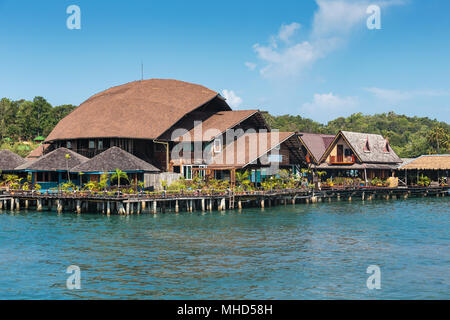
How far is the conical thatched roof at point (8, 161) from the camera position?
221 ft

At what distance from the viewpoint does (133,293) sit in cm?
2398

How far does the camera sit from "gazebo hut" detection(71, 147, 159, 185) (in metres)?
56.3

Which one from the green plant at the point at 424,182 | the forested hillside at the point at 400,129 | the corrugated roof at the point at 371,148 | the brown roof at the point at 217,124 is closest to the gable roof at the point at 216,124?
the brown roof at the point at 217,124

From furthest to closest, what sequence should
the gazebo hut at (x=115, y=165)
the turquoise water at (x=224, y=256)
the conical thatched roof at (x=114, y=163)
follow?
1. the conical thatched roof at (x=114, y=163)
2. the gazebo hut at (x=115, y=165)
3. the turquoise water at (x=224, y=256)

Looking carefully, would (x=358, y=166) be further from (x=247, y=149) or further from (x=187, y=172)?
(x=187, y=172)

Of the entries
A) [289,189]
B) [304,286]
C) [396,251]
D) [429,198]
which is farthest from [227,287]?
[429,198]

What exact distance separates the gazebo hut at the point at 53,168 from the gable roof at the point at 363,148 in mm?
36647

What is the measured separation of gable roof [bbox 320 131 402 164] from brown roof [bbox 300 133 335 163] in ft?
5.58

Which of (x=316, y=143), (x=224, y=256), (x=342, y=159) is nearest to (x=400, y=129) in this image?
(x=316, y=143)

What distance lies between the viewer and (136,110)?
68188 millimetres

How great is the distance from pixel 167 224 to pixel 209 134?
849 inches

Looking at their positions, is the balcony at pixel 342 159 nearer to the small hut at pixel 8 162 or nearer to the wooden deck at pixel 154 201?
the wooden deck at pixel 154 201

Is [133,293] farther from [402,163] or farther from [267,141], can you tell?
[402,163]
